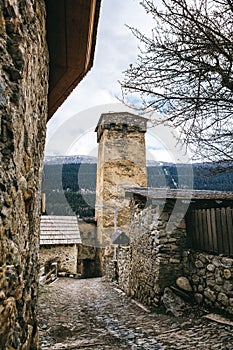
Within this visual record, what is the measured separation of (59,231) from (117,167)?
4628mm

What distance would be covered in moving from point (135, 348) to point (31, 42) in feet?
11.8

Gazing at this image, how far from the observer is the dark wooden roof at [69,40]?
2242mm

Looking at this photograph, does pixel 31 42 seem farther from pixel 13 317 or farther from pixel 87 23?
pixel 13 317

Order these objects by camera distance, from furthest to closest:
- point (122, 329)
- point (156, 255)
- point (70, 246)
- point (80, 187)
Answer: point (80, 187) < point (70, 246) < point (156, 255) < point (122, 329)

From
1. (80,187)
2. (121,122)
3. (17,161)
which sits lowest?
(17,161)

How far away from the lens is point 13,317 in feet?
4.88

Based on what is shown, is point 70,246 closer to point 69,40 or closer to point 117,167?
point 117,167

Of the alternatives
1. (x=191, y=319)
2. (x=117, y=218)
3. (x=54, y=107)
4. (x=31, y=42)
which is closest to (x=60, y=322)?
(x=191, y=319)

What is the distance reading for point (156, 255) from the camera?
18.1 feet

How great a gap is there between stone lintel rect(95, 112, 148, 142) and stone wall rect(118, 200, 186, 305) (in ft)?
30.4

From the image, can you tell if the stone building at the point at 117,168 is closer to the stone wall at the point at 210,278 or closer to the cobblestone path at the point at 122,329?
the cobblestone path at the point at 122,329

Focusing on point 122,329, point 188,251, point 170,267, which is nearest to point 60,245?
point 170,267

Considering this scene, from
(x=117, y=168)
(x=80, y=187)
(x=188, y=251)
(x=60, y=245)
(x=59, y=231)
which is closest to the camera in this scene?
(x=188, y=251)

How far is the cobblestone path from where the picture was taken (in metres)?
3.46
